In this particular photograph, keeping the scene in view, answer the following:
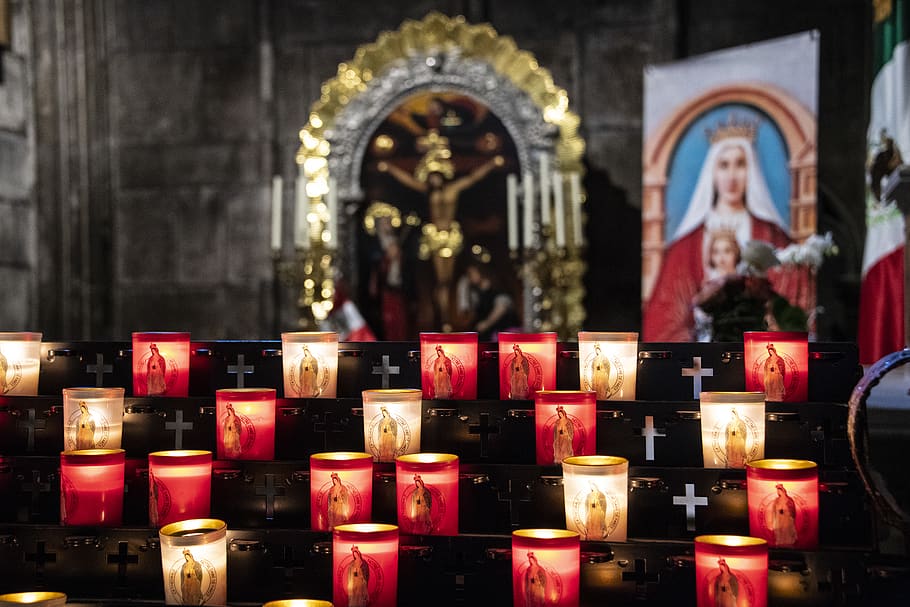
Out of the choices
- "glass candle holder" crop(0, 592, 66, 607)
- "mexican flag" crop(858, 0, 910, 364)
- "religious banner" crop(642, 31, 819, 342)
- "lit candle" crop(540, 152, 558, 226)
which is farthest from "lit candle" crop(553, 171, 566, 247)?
"glass candle holder" crop(0, 592, 66, 607)

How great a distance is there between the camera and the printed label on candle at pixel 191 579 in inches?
68.7

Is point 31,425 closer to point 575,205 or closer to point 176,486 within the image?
point 176,486

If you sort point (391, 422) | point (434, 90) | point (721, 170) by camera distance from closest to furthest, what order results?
point (391, 422), point (721, 170), point (434, 90)

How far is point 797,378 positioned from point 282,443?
1.08 metres

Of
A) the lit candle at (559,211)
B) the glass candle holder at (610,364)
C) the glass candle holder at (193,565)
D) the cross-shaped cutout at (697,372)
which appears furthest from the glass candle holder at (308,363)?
the lit candle at (559,211)

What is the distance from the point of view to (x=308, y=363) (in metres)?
2.14

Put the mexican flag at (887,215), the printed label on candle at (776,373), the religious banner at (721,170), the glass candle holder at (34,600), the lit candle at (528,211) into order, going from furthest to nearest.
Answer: the lit candle at (528,211) < the religious banner at (721,170) < the mexican flag at (887,215) < the printed label on candle at (776,373) < the glass candle holder at (34,600)

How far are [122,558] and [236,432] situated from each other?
12.8 inches

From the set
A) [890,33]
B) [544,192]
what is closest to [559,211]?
[544,192]

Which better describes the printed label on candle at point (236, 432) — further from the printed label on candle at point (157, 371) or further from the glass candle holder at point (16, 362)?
the glass candle holder at point (16, 362)

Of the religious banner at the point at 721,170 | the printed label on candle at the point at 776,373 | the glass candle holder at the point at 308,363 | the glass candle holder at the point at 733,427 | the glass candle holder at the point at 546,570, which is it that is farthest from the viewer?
the religious banner at the point at 721,170

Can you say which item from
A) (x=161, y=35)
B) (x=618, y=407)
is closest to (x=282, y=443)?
(x=618, y=407)

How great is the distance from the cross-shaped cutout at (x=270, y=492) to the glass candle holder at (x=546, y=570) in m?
0.56

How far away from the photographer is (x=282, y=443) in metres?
2.13
